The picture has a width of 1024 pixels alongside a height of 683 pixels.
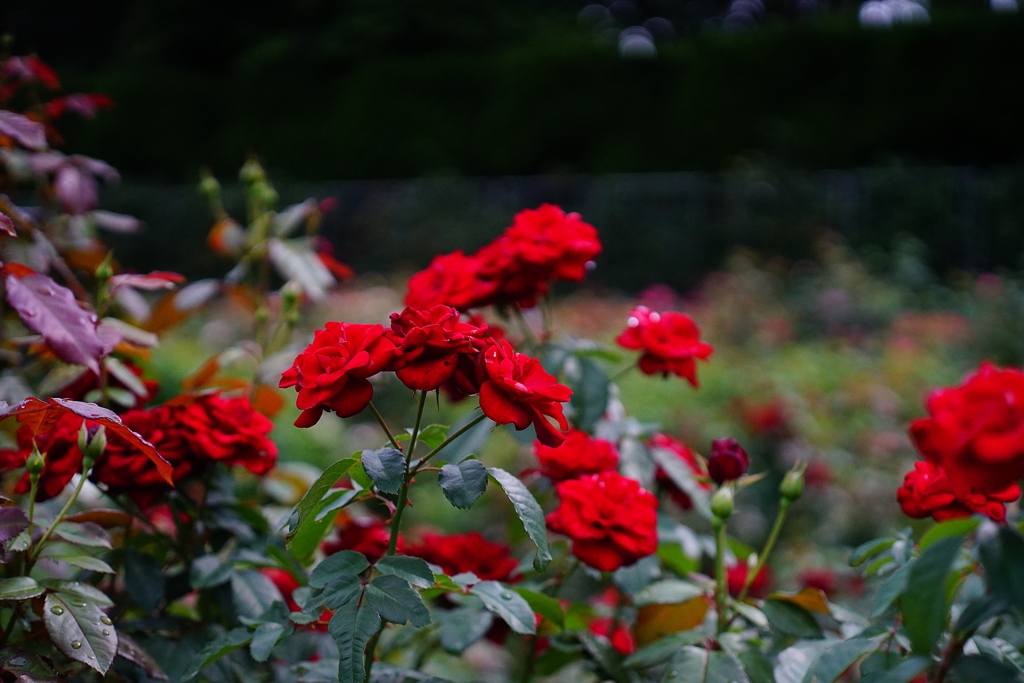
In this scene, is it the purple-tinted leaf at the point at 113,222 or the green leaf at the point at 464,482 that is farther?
the purple-tinted leaf at the point at 113,222

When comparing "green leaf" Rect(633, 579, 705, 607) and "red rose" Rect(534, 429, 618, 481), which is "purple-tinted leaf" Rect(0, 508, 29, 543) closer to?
"red rose" Rect(534, 429, 618, 481)

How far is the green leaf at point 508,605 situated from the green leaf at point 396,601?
0.09 metres

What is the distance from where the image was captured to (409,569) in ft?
2.03

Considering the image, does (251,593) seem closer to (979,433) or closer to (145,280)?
(145,280)

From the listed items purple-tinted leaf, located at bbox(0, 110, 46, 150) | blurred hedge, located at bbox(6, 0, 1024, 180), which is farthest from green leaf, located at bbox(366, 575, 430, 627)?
blurred hedge, located at bbox(6, 0, 1024, 180)

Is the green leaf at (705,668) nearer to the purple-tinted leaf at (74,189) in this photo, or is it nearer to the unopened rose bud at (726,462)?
the unopened rose bud at (726,462)

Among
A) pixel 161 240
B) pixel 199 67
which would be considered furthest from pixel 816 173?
pixel 199 67

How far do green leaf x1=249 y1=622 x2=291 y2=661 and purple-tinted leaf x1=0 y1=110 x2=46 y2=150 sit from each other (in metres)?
Result: 0.55

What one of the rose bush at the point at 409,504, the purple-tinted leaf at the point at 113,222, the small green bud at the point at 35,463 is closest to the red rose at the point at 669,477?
the rose bush at the point at 409,504

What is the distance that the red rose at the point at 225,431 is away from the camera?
0.77 meters

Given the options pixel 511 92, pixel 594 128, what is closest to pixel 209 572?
pixel 594 128

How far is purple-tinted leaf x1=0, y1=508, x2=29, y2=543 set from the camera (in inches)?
24.4

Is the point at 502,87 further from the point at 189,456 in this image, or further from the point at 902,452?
the point at 189,456

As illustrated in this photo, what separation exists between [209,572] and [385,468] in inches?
11.8
